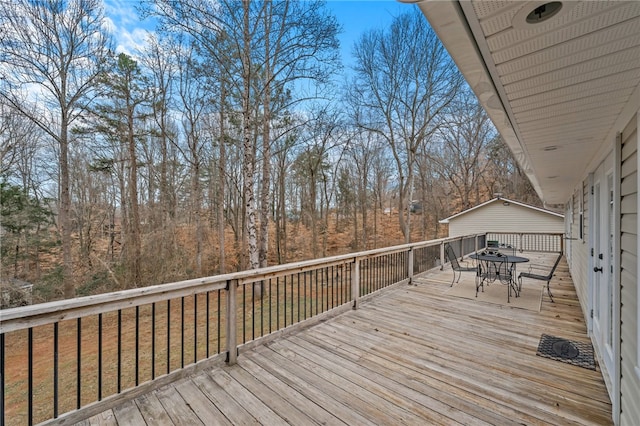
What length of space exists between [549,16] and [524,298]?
18.2 feet

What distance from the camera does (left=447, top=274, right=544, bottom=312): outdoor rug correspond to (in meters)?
4.73

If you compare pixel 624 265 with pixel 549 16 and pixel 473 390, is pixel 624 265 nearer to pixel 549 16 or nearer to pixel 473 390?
pixel 473 390

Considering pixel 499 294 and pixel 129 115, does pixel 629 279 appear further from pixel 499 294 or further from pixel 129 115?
pixel 129 115

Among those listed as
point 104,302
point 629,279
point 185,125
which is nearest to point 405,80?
point 185,125

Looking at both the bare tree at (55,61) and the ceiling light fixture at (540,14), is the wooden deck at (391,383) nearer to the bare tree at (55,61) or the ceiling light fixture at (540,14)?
the ceiling light fixture at (540,14)

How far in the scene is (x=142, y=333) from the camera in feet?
22.4

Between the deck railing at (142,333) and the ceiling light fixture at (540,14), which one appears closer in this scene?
the ceiling light fixture at (540,14)

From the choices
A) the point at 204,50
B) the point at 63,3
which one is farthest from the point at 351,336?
the point at 63,3

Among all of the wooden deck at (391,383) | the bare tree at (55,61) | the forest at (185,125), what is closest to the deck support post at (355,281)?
the wooden deck at (391,383)

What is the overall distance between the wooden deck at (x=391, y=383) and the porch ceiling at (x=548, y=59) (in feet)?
7.19

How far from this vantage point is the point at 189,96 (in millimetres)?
10469

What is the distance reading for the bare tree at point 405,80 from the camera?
11.2 m

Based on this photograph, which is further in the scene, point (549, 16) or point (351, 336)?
point (351, 336)

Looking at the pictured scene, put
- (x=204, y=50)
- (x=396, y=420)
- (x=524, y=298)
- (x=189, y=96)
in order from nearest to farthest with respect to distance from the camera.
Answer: (x=396, y=420) < (x=524, y=298) < (x=204, y=50) < (x=189, y=96)
